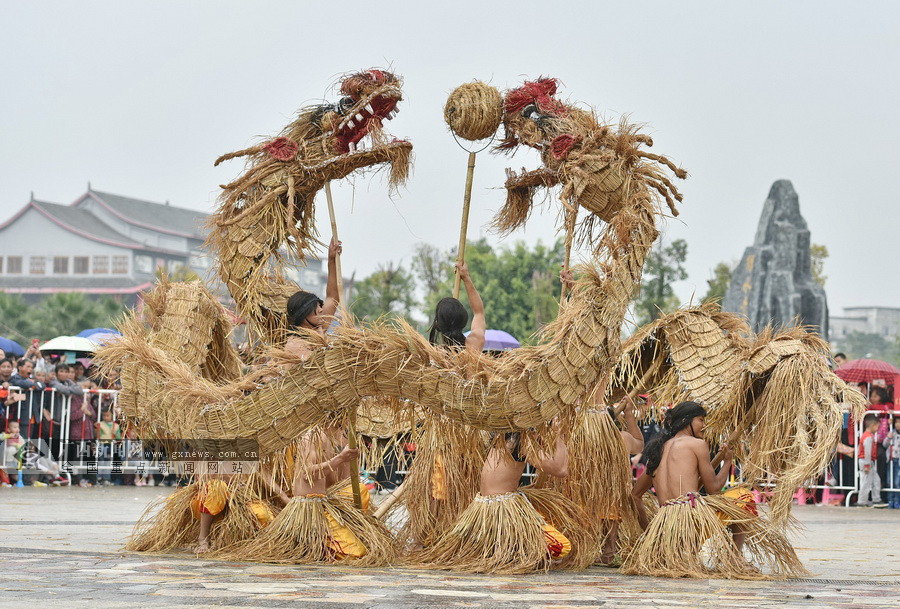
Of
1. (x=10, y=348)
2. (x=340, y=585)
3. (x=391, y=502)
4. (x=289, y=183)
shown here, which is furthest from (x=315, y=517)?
(x=10, y=348)

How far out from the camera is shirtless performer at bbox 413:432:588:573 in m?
5.71

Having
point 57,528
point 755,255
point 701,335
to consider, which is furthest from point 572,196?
point 755,255

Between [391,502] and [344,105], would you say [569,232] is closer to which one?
[344,105]

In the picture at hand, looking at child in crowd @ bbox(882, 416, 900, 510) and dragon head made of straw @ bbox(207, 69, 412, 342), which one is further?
child in crowd @ bbox(882, 416, 900, 510)

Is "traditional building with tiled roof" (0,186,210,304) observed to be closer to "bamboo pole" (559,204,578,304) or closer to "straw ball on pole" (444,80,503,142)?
"straw ball on pole" (444,80,503,142)

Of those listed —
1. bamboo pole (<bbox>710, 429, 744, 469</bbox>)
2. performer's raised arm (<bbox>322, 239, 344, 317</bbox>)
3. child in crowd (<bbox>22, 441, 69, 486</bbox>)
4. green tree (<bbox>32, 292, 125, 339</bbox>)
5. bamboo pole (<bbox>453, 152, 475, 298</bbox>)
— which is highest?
green tree (<bbox>32, 292, 125, 339</bbox>)

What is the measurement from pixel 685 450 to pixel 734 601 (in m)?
1.63

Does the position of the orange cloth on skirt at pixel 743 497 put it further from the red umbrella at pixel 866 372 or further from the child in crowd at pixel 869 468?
the red umbrella at pixel 866 372

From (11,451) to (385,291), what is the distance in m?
26.0

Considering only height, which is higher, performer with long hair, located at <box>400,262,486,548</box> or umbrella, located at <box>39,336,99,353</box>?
umbrella, located at <box>39,336,99,353</box>

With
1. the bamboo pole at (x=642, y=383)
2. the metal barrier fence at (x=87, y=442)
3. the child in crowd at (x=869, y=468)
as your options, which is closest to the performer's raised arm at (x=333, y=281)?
the bamboo pole at (x=642, y=383)

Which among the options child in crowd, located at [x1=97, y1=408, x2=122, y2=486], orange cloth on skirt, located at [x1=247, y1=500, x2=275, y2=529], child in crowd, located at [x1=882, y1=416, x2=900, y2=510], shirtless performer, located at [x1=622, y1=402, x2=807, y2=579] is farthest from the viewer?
child in crowd, located at [x1=97, y1=408, x2=122, y2=486]

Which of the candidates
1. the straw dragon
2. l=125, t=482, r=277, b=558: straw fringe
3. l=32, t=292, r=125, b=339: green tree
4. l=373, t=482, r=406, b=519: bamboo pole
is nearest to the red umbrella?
the straw dragon

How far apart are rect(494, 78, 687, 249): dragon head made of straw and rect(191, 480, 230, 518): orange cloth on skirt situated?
249cm
